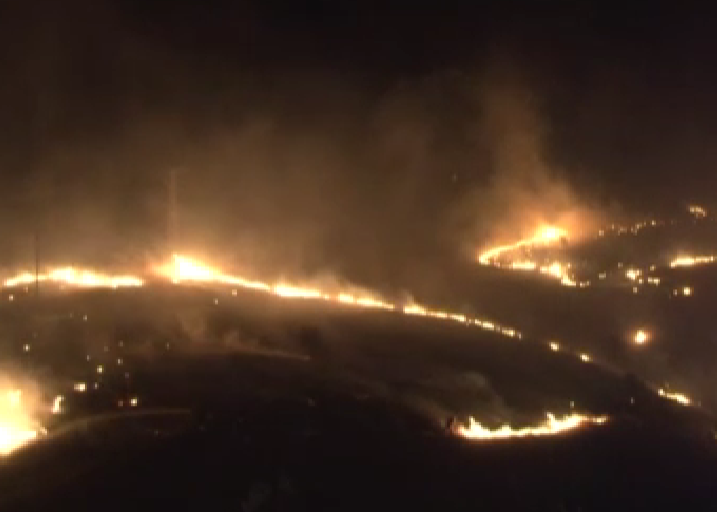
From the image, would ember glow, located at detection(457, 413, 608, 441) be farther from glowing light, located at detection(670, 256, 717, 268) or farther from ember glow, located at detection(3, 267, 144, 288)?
glowing light, located at detection(670, 256, 717, 268)

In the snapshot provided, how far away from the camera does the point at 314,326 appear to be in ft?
132

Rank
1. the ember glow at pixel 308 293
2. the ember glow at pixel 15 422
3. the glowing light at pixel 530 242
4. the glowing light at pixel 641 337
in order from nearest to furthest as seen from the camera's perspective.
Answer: the ember glow at pixel 15 422 → the ember glow at pixel 308 293 → the glowing light at pixel 641 337 → the glowing light at pixel 530 242

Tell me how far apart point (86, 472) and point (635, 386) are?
64.1 feet

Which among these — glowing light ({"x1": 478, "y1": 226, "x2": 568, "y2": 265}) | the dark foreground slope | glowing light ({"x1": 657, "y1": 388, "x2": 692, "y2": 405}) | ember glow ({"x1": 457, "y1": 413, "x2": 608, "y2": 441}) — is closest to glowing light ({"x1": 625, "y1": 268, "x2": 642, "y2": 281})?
glowing light ({"x1": 478, "y1": 226, "x2": 568, "y2": 265})

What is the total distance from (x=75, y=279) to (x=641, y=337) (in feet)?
83.0

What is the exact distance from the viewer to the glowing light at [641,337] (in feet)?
157

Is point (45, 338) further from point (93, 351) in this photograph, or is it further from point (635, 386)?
point (635, 386)

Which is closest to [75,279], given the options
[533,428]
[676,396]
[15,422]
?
[15,422]

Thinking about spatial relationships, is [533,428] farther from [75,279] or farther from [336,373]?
[75,279]

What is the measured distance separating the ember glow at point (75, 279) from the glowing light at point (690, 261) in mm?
27284

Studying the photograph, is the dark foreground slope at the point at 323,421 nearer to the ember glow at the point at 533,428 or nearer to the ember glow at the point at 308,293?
the ember glow at the point at 533,428

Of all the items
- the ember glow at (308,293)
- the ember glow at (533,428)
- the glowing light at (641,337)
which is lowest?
the ember glow at (533,428)

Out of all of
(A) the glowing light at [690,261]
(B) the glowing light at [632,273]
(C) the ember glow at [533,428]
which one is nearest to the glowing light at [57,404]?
(C) the ember glow at [533,428]

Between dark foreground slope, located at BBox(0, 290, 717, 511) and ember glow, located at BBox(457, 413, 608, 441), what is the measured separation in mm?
446
